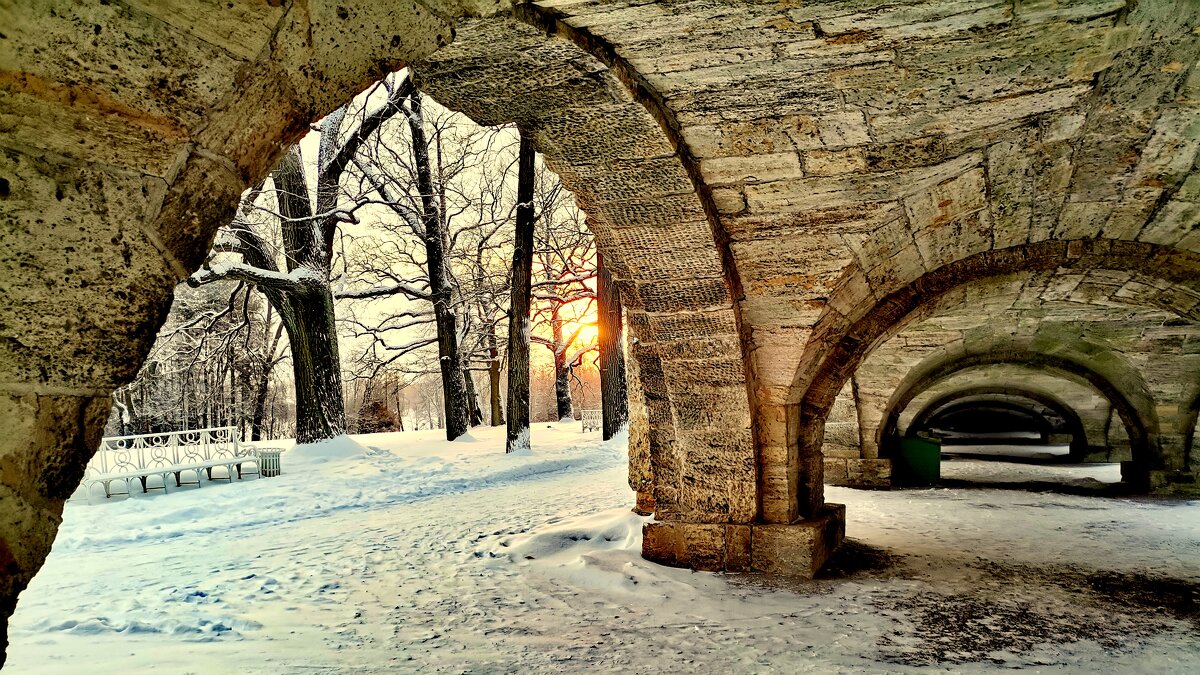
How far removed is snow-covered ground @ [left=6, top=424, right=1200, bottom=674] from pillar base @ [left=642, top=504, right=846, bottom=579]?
5.0 inches

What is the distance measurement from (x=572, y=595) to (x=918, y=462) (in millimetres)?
6208

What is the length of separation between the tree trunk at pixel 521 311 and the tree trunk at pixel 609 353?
4.09 feet

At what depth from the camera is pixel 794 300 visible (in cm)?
435

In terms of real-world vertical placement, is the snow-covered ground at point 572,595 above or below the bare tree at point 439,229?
below

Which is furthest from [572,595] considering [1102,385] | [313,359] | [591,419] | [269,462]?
[591,419]

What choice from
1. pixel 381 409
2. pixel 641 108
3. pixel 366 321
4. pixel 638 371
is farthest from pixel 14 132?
pixel 381 409

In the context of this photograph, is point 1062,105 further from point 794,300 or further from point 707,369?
point 707,369

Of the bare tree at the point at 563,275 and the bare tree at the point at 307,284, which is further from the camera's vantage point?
the bare tree at the point at 563,275

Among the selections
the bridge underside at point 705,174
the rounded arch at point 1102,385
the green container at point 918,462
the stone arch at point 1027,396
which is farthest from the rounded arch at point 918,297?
the stone arch at point 1027,396

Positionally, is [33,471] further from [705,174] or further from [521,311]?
[521,311]

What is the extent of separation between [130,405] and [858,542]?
14119 mm

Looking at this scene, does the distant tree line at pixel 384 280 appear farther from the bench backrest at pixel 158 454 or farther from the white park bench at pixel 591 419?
the white park bench at pixel 591 419

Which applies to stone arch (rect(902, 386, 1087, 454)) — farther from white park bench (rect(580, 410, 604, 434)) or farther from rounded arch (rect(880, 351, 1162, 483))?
white park bench (rect(580, 410, 604, 434))

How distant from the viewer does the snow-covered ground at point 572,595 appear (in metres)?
3.22
